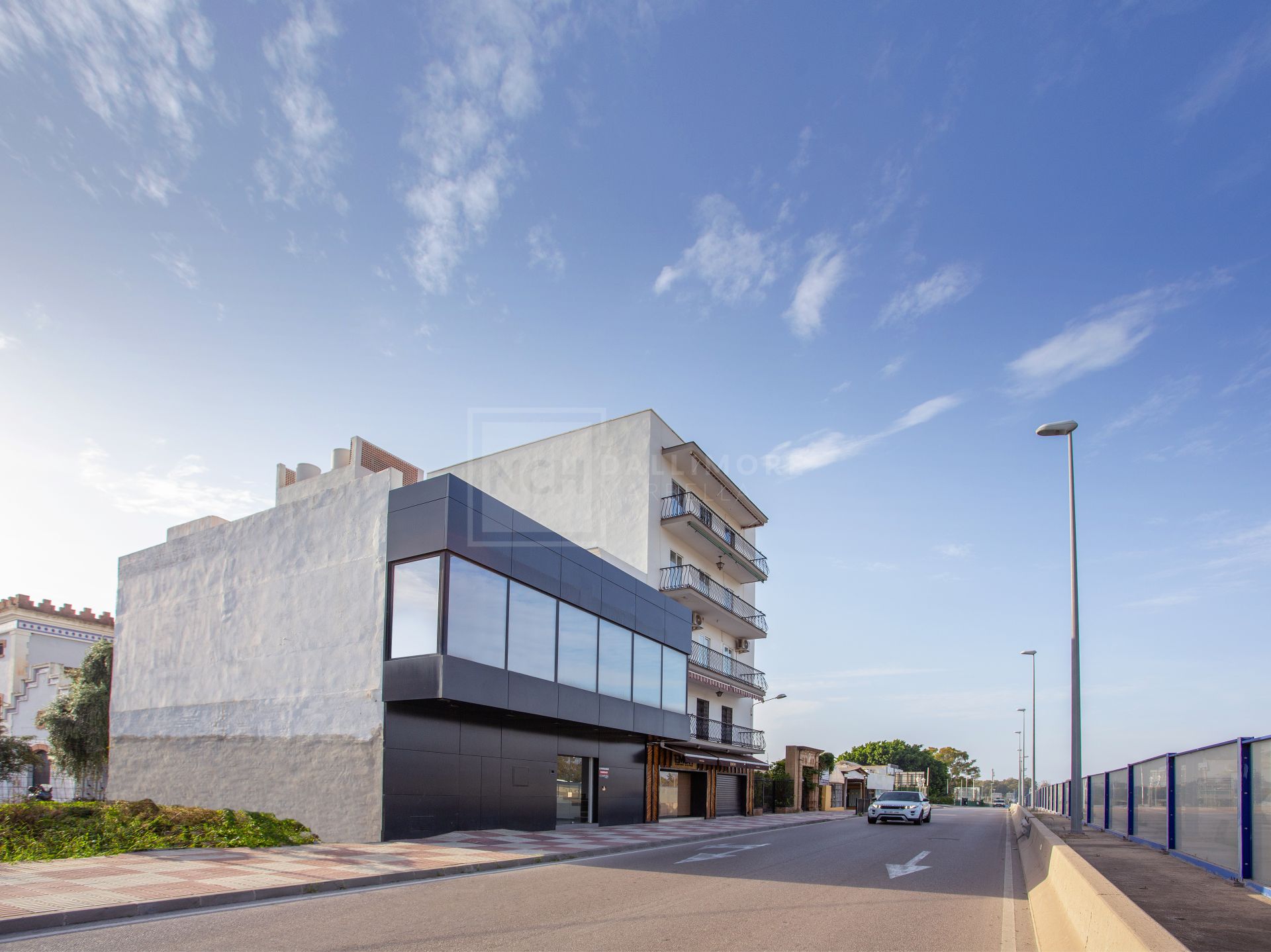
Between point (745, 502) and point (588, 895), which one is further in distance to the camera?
point (745, 502)

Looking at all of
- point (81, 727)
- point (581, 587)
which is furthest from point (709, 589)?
point (81, 727)

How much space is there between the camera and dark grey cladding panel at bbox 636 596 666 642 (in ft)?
88.9

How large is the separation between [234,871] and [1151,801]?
593 inches

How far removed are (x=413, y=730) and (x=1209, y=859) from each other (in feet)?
46.6

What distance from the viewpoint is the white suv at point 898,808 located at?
1256 inches

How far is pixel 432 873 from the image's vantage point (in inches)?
519

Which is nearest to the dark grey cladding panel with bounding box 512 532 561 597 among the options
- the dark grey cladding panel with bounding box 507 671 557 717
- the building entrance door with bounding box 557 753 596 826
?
the dark grey cladding panel with bounding box 507 671 557 717

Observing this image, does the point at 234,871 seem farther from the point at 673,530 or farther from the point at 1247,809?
the point at 673,530

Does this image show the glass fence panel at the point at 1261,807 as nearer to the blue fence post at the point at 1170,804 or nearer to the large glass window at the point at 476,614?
the blue fence post at the point at 1170,804

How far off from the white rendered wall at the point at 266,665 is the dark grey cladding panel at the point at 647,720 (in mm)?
9871

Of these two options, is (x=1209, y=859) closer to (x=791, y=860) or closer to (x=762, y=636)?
(x=791, y=860)

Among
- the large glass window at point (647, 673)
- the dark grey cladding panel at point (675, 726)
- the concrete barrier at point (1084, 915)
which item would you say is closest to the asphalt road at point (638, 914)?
the concrete barrier at point (1084, 915)

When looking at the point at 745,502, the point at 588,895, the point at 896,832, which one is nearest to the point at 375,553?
the point at 588,895

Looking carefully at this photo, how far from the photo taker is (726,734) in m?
39.2
